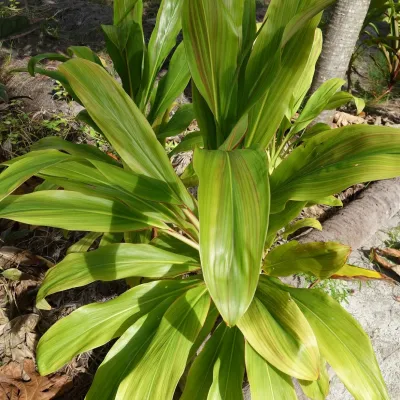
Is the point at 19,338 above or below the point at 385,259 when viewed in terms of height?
above

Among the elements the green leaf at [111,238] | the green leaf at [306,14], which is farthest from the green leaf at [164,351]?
the green leaf at [306,14]

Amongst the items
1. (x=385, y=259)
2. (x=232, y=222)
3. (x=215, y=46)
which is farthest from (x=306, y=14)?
(x=385, y=259)

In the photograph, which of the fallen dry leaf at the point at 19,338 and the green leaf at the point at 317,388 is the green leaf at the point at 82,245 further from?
the green leaf at the point at 317,388

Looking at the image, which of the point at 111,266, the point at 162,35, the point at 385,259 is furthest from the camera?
the point at 385,259

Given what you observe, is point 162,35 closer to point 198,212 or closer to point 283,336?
point 198,212

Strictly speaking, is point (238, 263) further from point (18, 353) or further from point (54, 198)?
point (18, 353)

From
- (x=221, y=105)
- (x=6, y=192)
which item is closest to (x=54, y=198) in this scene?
(x=6, y=192)

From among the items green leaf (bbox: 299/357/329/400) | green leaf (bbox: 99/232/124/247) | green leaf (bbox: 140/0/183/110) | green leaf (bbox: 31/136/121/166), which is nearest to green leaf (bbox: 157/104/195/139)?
green leaf (bbox: 140/0/183/110)
